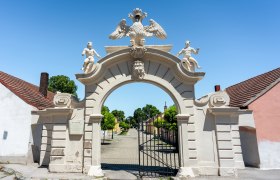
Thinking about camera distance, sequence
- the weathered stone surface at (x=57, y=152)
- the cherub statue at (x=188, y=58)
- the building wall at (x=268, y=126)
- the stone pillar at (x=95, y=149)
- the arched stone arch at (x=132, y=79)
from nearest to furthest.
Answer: the stone pillar at (x=95, y=149) < the weathered stone surface at (x=57, y=152) < the arched stone arch at (x=132, y=79) < the cherub statue at (x=188, y=58) < the building wall at (x=268, y=126)

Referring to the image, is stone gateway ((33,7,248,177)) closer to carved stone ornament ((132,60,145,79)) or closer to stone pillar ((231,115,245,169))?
carved stone ornament ((132,60,145,79))

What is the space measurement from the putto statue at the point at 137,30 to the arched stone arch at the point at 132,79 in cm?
63

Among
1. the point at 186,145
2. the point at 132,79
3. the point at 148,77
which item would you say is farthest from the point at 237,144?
the point at 132,79

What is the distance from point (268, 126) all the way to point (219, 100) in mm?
4120

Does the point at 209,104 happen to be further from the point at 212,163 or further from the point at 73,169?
the point at 73,169

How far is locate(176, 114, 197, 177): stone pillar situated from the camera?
8.43 m

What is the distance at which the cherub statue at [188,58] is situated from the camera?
925 cm

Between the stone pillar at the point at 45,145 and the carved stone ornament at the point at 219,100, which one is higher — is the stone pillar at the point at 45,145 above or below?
below

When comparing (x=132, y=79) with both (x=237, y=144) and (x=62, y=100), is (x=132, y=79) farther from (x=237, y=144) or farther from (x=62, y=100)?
(x=237, y=144)

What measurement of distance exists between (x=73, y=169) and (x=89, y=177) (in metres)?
1.10

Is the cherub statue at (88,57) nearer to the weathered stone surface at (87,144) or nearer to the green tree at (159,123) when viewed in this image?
the weathered stone surface at (87,144)

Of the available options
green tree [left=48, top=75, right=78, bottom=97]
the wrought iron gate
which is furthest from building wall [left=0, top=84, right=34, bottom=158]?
green tree [left=48, top=75, right=78, bottom=97]

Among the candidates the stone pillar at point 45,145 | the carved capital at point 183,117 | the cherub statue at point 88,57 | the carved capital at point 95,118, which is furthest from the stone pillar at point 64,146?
the carved capital at point 183,117

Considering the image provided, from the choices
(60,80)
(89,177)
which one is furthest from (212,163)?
(60,80)
